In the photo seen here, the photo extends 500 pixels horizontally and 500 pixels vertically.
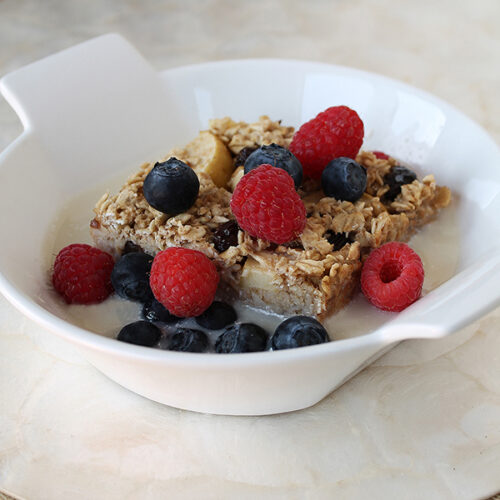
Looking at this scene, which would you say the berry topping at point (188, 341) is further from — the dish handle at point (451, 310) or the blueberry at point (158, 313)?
the dish handle at point (451, 310)

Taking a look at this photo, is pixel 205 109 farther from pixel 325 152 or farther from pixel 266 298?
pixel 266 298

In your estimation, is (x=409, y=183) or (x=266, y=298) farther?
(x=409, y=183)

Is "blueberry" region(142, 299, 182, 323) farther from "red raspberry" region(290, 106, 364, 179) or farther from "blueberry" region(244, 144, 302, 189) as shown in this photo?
"red raspberry" region(290, 106, 364, 179)

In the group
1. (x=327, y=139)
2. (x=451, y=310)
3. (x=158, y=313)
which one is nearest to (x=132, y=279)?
(x=158, y=313)

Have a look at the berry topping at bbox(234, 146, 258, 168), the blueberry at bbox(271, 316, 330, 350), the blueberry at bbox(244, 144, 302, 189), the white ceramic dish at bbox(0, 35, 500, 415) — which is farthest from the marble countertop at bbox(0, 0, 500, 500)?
the berry topping at bbox(234, 146, 258, 168)

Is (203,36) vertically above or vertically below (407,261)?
below

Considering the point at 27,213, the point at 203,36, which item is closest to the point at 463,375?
the point at 27,213

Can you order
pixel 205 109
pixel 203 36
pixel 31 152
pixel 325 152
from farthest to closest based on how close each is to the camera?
pixel 203 36 → pixel 205 109 → pixel 31 152 → pixel 325 152

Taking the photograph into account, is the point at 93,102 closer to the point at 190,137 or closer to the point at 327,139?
the point at 190,137
